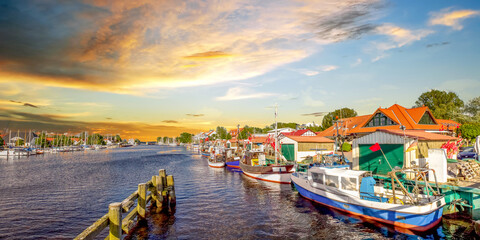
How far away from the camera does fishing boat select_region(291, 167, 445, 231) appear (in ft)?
55.3

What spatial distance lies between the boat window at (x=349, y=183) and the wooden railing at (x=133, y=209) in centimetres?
1567

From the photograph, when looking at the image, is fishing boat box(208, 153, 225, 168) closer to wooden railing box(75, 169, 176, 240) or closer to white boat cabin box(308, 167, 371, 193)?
wooden railing box(75, 169, 176, 240)

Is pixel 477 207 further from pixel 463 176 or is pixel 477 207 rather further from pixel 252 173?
pixel 252 173

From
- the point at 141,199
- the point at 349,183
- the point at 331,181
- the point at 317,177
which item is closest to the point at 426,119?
the point at 317,177

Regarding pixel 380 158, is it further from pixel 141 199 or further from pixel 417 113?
pixel 417 113

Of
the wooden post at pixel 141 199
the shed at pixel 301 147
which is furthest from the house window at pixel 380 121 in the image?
the wooden post at pixel 141 199

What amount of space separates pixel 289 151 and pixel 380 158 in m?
23.2

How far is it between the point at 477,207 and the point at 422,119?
3743 centimetres

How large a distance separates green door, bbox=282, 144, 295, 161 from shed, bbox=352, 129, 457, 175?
757 inches

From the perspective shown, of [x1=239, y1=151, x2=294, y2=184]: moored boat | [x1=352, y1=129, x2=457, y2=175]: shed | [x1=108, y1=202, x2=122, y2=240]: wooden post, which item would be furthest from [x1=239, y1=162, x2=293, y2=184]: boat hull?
[x1=108, y1=202, x2=122, y2=240]: wooden post

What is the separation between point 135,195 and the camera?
17.7 metres

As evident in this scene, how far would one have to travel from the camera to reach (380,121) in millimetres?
52688

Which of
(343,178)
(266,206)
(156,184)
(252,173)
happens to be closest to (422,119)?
(252,173)

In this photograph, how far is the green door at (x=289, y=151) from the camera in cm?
4959
